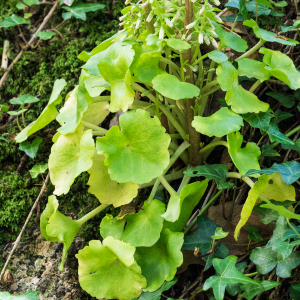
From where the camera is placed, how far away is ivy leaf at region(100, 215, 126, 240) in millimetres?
1042

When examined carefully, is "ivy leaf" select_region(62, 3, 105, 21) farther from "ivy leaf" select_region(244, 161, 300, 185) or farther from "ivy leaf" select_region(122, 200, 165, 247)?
"ivy leaf" select_region(244, 161, 300, 185)

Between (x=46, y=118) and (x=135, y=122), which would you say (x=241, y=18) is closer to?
(x=135, y=122)

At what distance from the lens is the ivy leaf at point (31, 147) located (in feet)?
4.66

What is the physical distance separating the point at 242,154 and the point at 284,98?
0.41 meters

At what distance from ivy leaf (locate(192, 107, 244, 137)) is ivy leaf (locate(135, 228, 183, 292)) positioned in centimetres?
33

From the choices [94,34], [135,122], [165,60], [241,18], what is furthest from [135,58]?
[94,34]

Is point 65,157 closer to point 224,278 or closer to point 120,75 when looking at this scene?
point 120,75

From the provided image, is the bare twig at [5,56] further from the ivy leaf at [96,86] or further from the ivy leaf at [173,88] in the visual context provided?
the ivy leaf at [173,88]

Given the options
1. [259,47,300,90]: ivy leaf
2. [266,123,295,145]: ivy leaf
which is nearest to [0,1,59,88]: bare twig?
[259,47,300,90]: ivy leaf

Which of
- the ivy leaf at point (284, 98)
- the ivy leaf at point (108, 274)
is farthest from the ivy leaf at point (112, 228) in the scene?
the ivy leaf at point (284, 98)

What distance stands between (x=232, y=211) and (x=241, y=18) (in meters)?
0.85

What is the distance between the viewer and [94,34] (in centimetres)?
166

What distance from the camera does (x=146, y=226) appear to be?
968mm

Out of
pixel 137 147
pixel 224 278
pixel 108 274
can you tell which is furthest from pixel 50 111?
pixel 224 278
